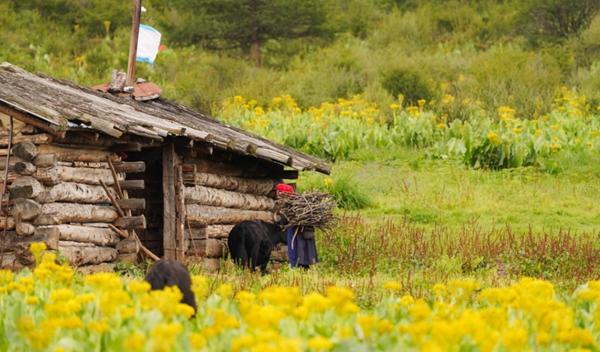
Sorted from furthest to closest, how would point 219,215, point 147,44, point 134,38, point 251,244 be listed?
point 147,44 → point 134,38 → point 219,215 → point 251,244

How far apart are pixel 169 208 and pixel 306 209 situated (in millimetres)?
1956

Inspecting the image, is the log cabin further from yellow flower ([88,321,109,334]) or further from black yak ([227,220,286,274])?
yellow flower ([88,321,109,334])

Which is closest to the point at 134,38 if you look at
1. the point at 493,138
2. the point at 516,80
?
the point at 493,138

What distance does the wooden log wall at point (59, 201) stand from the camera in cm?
1454

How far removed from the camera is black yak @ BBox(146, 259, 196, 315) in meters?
9.55

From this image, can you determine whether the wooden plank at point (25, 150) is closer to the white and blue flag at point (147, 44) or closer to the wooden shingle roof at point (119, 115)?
the wooden shingle roof at point (119, 115)

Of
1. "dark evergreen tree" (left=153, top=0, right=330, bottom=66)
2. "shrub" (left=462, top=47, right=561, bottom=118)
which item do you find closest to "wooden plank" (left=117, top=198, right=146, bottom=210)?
Result: "shrub" (left=462, top=47, right=561, bottom=118)

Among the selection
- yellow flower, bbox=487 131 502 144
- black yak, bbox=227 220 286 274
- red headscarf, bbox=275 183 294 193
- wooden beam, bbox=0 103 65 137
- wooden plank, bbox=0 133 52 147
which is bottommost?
black yak, bbox=227 220 286 274

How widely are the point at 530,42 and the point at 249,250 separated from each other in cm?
2708

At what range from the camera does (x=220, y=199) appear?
17.9m

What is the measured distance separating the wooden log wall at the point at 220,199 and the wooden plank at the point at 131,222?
1.25 meters

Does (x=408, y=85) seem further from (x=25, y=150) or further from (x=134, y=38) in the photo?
(x=25, y=150)

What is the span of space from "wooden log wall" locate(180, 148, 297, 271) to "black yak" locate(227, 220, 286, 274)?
38 cm

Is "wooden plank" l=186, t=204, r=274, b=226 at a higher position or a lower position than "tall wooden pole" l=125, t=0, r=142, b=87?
lower
